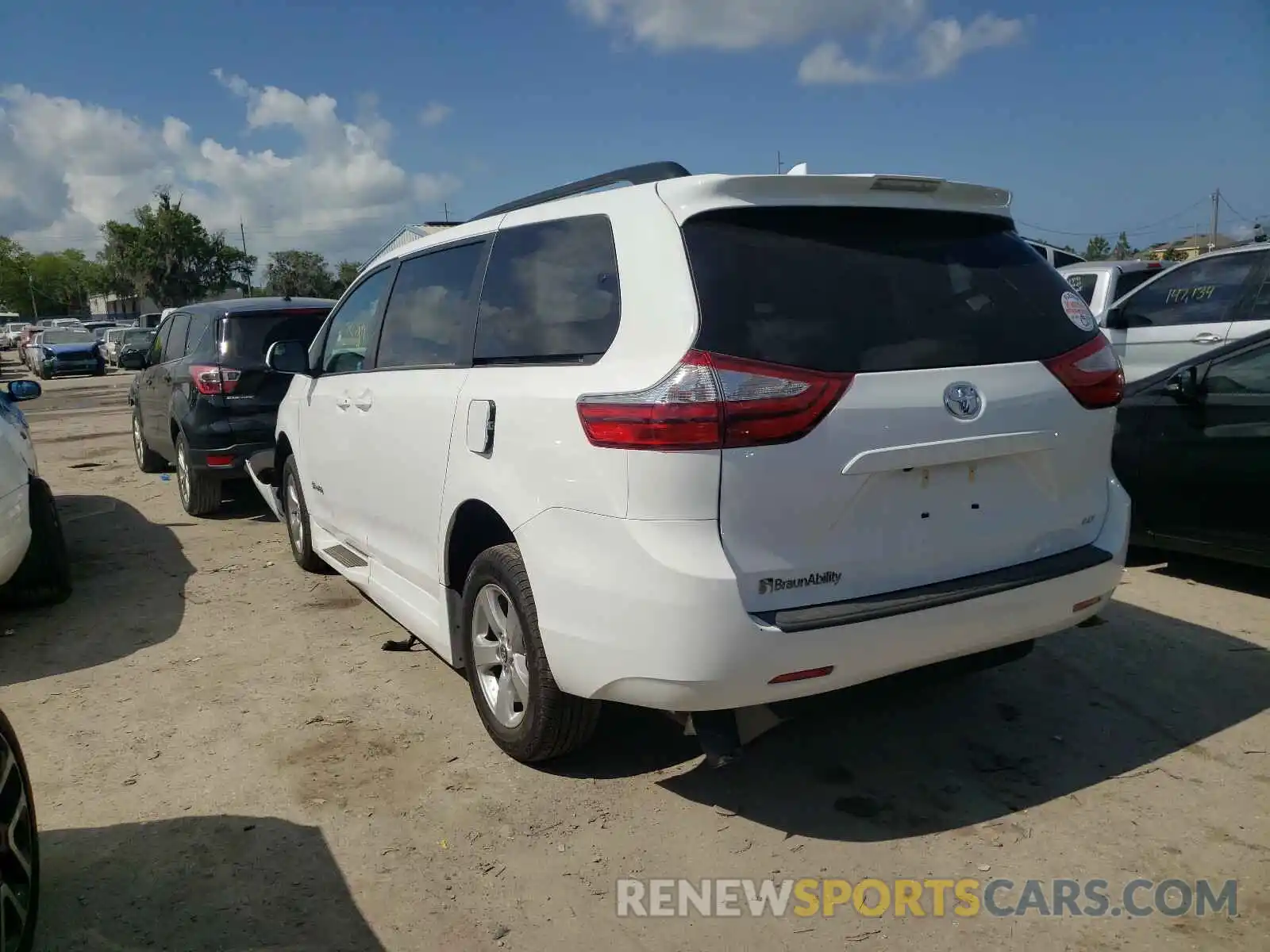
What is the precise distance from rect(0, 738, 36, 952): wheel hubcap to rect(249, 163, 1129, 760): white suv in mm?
1451

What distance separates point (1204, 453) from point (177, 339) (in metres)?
8.39

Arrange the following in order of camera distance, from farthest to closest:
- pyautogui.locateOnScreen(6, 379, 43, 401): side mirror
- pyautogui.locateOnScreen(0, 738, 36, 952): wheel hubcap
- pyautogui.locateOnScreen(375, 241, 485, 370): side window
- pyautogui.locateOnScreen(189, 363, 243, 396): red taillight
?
pyautogui.locateOnScreen(189, 363, 243, 396): red taillight
pyautogui.locateOnScreen(6, 379, 43, 401): side mirror
pyautogui.locateOnScreen(375, 241, 485, 370): side window
pyautogui.locateOnScreen(0, 738, 36, 952): wheel hubcap

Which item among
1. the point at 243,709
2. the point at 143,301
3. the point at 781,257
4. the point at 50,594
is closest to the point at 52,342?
the point at 50,594

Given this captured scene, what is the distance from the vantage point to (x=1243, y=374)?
4895 millimetres

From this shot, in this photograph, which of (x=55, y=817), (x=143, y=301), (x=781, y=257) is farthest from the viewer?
(x=143, y=301)

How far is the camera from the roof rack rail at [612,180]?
308cm

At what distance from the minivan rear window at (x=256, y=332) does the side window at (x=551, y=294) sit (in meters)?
4.47

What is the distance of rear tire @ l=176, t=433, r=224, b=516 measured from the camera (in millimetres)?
7684

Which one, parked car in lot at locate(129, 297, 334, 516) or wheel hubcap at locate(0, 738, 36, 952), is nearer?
wheel hubcap at locate(0, 738, 36, 952)

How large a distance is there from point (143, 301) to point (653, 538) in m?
79.1

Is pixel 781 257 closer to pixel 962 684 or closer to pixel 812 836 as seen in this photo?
pixel 812 836

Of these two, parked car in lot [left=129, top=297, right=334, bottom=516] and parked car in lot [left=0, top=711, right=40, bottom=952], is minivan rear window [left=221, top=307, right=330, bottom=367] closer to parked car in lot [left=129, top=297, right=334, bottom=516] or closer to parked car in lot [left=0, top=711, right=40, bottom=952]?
parked car in lot [left=129, top=297, right=334, bottom=516]

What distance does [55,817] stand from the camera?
328cm

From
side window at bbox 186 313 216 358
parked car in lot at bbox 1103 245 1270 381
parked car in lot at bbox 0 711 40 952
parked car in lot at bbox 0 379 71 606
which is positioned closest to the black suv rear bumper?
side window at bbox 186 313 216 358
